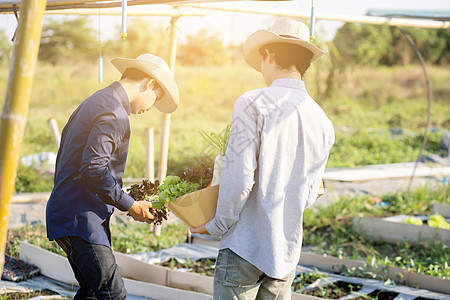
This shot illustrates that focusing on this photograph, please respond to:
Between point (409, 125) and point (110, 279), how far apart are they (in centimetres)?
1123

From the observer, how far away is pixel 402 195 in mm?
5617

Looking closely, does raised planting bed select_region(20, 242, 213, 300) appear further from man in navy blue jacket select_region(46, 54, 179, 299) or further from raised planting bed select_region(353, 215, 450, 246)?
raised planting bed select_region(353, 215, 450, 246)

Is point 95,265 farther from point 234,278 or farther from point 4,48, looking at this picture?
point 4,48

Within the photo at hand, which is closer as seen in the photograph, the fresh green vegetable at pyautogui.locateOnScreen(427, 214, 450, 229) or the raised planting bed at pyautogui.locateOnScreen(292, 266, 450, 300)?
the raised planting bed at pyautogui.locateOnScreen(292, 266, 450, 300)

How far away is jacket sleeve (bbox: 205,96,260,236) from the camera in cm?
171

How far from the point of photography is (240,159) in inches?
67.3

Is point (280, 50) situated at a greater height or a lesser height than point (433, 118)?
lesser

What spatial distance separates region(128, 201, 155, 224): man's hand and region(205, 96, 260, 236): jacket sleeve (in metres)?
0.57

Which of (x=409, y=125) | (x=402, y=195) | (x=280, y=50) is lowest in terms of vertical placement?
(x=402, y=195)

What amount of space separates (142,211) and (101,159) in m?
0.32

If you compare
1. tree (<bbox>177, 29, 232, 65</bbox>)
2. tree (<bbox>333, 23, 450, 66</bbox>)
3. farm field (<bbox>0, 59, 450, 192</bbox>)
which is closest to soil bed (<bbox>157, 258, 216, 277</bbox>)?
farm field (<bbox>0, 59, 450, 192</bbox>)

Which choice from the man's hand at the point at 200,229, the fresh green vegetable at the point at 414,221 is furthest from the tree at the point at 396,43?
the man's hand at the point at 200,229

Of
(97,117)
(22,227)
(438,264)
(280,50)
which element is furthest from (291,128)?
(22,227)

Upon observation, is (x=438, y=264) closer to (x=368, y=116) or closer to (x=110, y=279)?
(x=110, y=279)
